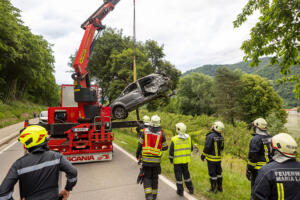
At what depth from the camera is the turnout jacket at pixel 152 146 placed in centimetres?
373

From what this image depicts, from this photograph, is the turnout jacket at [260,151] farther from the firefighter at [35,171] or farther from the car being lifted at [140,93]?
the car being lifted at [140,93]

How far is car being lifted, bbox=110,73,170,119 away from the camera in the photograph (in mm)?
8602

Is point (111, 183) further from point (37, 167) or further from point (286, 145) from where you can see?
point (286, 145)

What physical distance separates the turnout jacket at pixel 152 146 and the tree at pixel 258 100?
33.5 metres

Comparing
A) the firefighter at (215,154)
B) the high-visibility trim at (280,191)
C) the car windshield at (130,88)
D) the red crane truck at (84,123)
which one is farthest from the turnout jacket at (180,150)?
the car windshield at (130,88)

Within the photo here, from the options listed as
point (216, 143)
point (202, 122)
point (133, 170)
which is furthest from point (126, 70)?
point (216, 143)

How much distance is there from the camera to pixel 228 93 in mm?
35094

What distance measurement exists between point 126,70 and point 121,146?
40.8ft

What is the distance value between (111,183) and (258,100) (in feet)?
116

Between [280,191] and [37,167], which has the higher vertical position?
[37,167]

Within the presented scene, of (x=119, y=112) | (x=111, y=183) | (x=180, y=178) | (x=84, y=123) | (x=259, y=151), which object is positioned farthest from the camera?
(x=119, y=112)

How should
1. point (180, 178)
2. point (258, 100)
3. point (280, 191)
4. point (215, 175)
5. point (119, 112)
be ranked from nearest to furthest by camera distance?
point (280, 191), point (180, 178), point (215, 175), point (119, 112), point (258, 100)

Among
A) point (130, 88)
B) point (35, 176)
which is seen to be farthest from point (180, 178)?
point (130, 88)

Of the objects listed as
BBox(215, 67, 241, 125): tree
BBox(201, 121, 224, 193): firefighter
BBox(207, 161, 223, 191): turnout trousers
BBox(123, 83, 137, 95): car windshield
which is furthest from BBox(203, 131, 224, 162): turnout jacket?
BBox(215, 67, 241, 125): tree
